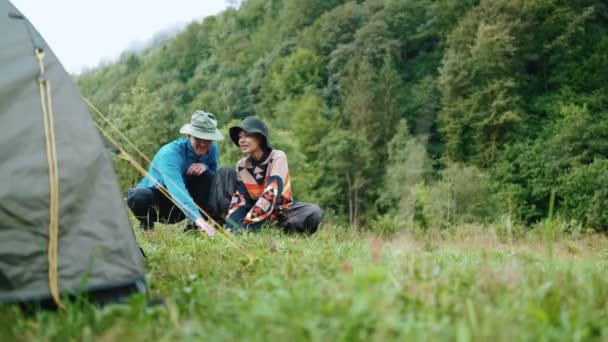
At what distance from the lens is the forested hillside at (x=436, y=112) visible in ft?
113

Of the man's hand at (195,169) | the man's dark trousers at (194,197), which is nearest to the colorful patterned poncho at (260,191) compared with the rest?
the man's dark trousers at (194,197)

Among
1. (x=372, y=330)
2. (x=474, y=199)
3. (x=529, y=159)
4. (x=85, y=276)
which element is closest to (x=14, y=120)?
(x=85, y=276)

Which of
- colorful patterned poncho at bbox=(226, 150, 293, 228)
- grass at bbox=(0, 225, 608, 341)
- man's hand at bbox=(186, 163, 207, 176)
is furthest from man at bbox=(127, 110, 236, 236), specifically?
grass at bbox=(0, 225, 608, 341)

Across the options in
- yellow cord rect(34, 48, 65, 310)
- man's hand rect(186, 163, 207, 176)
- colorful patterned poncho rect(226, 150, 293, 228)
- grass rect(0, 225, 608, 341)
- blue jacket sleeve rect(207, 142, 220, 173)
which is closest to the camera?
grass rect(0, 225, 608, 341)

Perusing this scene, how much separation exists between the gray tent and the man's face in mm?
2771

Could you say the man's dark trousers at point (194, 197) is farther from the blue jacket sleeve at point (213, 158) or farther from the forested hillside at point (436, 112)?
the forested hillside at point (436, 112)

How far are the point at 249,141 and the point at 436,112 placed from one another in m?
47.1

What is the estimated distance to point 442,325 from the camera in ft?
5.89

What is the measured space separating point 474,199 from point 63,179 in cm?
3297

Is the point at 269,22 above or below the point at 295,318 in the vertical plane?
above

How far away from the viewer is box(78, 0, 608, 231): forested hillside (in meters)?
34.5

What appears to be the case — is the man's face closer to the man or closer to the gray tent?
the man

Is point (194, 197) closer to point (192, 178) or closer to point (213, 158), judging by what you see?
point (192, 178)

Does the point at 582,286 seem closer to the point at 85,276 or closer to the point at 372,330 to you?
the point at 372,330
